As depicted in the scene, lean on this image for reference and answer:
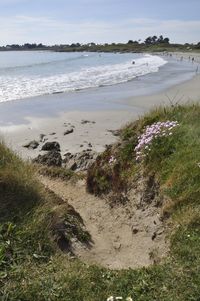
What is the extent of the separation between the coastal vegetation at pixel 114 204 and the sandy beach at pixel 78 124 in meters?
3.38

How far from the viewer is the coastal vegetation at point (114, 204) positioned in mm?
4387

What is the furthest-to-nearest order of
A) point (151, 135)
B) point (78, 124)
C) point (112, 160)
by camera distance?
1. point (78, 124)
2. point (112, 160)
3. point (151, 135)

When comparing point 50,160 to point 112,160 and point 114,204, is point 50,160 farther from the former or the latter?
point 114,204

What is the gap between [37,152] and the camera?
519 inches

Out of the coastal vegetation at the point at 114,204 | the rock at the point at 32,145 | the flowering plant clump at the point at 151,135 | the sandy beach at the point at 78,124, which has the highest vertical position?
the flowering plant clump at the point at 151,135

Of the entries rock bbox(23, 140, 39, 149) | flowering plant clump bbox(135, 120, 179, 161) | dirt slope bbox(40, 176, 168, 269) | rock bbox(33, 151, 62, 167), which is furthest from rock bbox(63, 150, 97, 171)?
flowering plant clump bbox(135, 120, 179, 161)

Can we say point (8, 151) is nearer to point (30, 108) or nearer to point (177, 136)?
point (177, 136)

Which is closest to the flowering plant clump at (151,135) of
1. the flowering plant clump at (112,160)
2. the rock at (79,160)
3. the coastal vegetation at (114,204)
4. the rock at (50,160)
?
the coastal vegetation at (114,204)

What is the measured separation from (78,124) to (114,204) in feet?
31.0

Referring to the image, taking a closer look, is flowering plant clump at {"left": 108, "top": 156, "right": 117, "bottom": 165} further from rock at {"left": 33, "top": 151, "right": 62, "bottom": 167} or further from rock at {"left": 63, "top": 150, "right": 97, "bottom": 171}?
rock at {"left": 33, "top": 151, "right": 62, "bottom": 167}

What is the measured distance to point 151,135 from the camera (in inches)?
311

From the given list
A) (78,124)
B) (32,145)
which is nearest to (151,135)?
(32,145)

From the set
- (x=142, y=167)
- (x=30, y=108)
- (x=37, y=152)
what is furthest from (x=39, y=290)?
(x=30, y=108)

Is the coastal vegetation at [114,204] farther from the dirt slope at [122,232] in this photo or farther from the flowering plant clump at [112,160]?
the dirt slope at [122,232]
